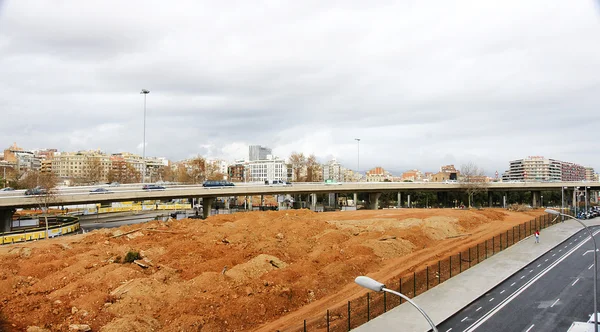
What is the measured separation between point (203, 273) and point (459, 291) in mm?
19183

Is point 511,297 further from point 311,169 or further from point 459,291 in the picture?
point 311,169

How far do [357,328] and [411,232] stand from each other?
26393 millimetres

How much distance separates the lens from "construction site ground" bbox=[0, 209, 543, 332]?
76.5ft

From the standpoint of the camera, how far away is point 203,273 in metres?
29.4

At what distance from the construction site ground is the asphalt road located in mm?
7489

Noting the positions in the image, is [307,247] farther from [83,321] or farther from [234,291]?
[83,321]

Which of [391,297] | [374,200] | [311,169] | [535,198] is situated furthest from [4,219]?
[535,198]

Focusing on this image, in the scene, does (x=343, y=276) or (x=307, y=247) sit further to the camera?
(x=307, y=247)

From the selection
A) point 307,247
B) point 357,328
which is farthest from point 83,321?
point 307,247

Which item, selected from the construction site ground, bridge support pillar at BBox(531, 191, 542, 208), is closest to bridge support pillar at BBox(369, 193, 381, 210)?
the construction site ground

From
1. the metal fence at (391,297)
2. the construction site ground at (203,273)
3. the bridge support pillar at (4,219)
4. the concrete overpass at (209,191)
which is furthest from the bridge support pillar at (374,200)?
the bridge support pillar at (4,219)

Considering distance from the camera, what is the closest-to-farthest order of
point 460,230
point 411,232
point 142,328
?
1. point 142,328
2. point 411,232
3. point 460,230

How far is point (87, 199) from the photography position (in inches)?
2111

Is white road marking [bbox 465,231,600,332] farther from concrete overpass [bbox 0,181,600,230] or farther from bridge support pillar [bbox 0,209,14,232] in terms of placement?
bridge support pillar [bbox 0,209,14,232]
